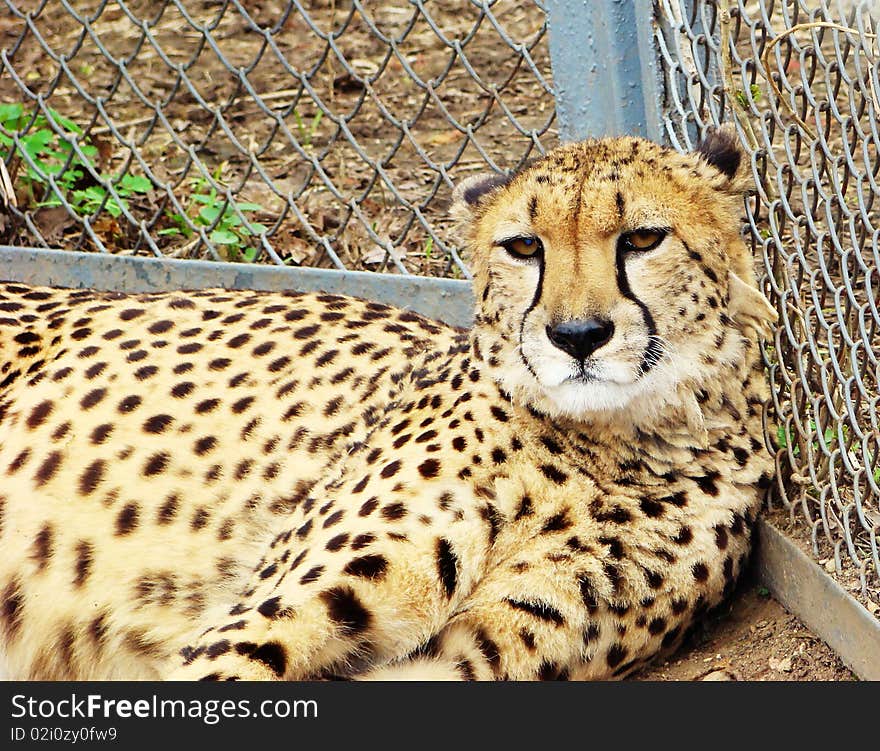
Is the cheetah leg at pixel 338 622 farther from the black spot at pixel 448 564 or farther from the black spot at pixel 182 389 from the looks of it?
the black spot at pixel 182 389

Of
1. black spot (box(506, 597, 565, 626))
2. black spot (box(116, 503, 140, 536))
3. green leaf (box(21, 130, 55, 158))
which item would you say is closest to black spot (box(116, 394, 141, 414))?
black spot (box(116, 503, 140, 536))

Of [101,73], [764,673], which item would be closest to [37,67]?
[101,73]

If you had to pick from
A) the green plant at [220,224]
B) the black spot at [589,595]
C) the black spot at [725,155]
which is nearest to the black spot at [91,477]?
the black spot at [589,595]

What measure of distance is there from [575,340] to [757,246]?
63cm

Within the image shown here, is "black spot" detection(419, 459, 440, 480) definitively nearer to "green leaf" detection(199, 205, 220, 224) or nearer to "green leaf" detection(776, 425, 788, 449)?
"green leaf" detection(776, 425, 788, 449)

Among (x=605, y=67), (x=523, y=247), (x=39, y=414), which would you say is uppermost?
(x=605, y=67)

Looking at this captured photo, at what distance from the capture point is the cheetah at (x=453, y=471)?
255 centimetres

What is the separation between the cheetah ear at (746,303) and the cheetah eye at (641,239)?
176 mm

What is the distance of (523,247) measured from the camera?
107 inches

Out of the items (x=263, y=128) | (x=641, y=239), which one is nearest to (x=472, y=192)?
(x=641, y=239)

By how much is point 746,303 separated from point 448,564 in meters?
0.76

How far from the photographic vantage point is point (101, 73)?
591 cm

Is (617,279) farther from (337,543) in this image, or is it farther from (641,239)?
(337,543)

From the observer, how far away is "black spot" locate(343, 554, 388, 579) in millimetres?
2529
